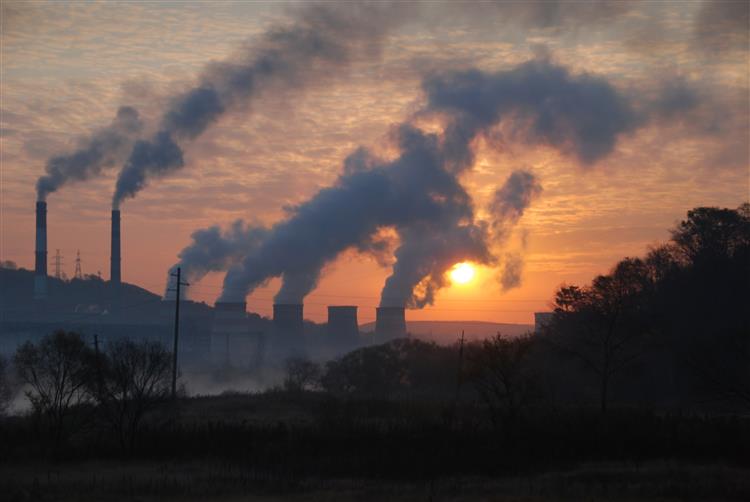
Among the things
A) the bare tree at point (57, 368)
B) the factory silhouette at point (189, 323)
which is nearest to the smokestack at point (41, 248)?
the factory silhouette at point (189, 323)

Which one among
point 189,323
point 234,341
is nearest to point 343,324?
point 234,341

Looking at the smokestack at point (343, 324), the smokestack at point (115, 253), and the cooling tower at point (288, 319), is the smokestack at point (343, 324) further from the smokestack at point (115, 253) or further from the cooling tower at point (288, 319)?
the smokestack at point (115, 253)

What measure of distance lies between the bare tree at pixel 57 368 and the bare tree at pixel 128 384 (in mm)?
521

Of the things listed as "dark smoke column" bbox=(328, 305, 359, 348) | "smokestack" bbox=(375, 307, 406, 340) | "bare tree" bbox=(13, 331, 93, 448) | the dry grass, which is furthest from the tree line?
"dark smoke column" bbox=(328, 305, 359, 348)

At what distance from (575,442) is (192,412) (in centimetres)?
1606

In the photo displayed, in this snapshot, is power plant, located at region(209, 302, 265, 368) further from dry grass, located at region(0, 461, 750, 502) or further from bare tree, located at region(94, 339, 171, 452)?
dry grass, located at region(0, 461, 750, 502)

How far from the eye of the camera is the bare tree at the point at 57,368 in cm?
2457

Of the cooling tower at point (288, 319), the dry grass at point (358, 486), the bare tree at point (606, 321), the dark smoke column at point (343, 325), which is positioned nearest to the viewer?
the dry grass at point (358, 486)

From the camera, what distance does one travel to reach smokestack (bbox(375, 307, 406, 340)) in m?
80.5

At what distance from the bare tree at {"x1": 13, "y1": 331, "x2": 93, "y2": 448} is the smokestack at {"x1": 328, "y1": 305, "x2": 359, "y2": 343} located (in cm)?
6626

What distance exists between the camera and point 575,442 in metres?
22.1

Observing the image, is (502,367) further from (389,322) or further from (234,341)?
(234,341)

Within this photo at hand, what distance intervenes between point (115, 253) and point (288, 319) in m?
23.0

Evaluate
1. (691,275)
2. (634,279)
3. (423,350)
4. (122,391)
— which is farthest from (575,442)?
(423,350)
